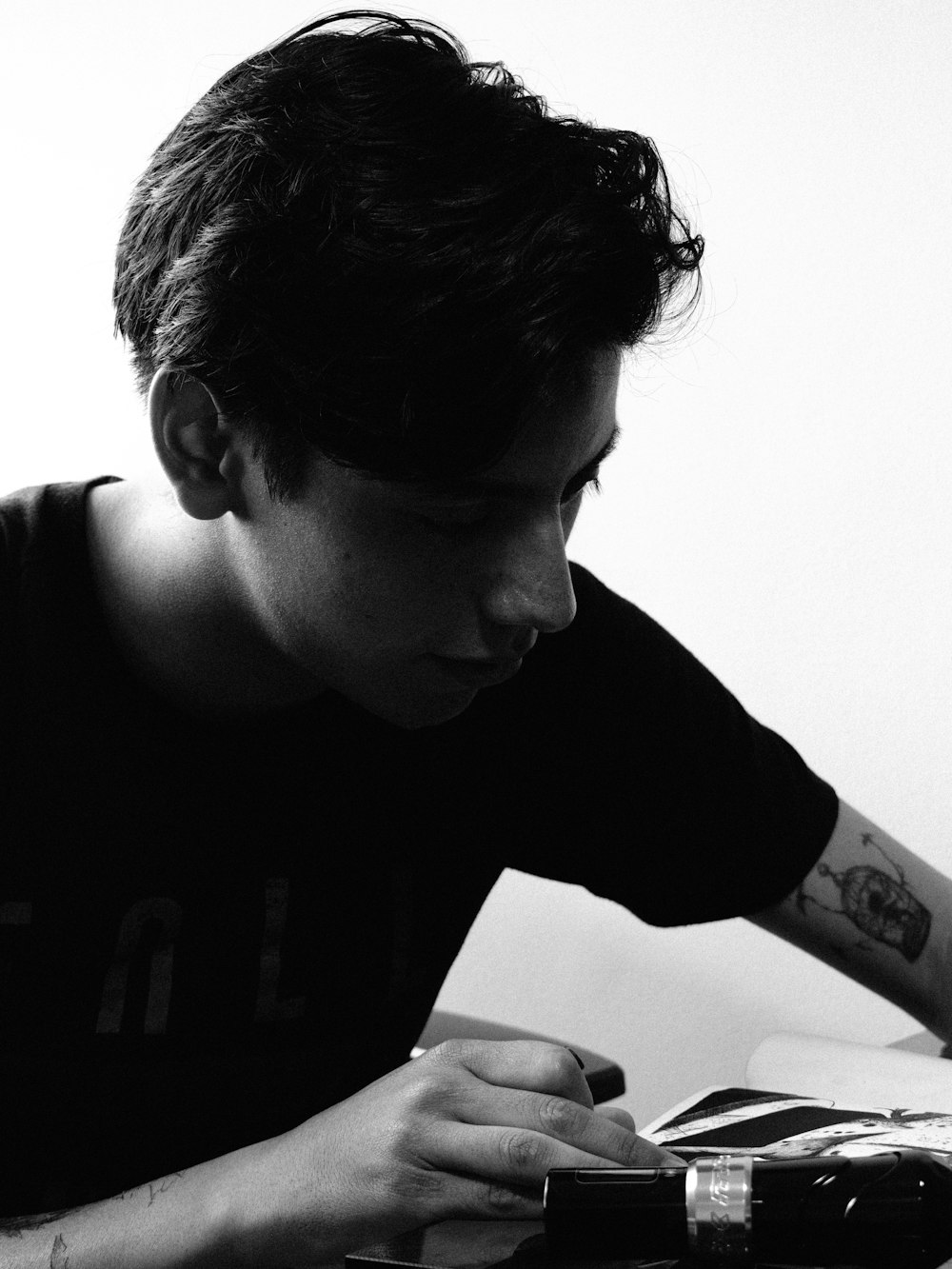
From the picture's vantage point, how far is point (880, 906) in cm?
96

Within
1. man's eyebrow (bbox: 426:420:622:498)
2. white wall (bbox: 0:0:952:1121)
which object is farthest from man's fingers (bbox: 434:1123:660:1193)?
white wall (bbox: 0:0:952:1121)

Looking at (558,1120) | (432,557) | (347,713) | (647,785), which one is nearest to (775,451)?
(647,785)

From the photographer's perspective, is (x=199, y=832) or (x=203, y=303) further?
(x=199, y=832)

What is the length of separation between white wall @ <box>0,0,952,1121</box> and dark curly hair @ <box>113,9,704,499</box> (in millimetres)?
670

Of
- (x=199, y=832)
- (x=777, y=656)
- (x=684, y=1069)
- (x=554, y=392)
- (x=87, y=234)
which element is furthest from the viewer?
(x=87, y=234)

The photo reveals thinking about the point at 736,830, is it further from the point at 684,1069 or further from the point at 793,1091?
the point at 684,1069

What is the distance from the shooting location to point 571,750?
0.98 metres

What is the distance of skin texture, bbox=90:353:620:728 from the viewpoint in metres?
0.69

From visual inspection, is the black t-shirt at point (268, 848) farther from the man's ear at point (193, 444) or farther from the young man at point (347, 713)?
the man's ear at point (193, 444)

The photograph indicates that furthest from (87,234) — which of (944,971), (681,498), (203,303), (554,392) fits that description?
(944,971)

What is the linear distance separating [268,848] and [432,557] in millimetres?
268

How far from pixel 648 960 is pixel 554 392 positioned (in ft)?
3.41

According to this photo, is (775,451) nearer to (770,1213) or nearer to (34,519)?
(34,519)

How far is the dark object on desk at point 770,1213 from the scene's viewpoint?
0.53 m
